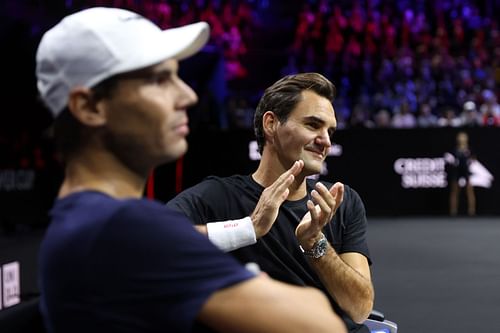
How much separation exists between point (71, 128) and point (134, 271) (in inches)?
12.6

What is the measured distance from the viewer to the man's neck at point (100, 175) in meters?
1.31

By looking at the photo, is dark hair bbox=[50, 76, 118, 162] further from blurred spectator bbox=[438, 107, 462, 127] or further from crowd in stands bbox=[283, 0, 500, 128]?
crowd in stands bbox=[283, 0, 500, 128]

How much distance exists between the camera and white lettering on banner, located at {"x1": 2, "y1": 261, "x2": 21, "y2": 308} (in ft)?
17.0

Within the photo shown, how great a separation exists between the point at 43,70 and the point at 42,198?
1129cm

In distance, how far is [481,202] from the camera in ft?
47.1

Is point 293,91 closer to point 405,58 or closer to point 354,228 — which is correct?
point 354,228

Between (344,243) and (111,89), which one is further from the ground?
(111,89)

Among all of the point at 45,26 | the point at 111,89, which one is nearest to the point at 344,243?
the point at 111,89

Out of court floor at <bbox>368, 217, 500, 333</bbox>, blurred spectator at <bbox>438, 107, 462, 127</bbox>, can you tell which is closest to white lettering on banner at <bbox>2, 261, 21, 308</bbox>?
court floor at <bbox>368, 217, 500, 333</bbox>

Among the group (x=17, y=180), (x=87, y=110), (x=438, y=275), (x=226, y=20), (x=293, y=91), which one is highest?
(x=87, y=110)

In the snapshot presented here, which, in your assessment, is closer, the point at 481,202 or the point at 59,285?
the point at 59,285

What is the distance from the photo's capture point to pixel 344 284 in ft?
7.87

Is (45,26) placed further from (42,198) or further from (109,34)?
(109,34)

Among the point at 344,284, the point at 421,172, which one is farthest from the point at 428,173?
the point at 344,284
